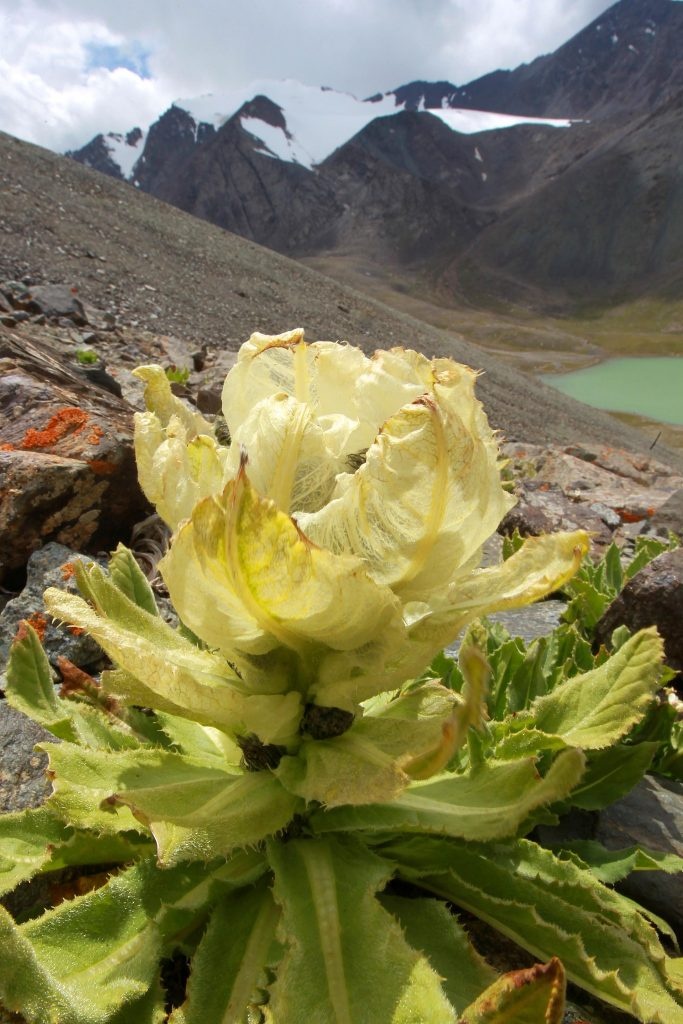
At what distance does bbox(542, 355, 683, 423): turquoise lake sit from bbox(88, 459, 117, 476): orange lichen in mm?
50537

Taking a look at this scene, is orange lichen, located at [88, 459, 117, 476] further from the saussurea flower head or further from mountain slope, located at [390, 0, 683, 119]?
mountain slope, located at [390, 0, 683, 119]

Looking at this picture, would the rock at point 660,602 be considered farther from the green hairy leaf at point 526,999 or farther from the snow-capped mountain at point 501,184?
the snow-capped mountain at point 501,184

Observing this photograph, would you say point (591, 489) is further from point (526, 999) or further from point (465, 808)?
point (526, 999)

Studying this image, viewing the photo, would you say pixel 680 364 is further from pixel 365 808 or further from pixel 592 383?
pixel 365 808

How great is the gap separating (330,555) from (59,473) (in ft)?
8.65

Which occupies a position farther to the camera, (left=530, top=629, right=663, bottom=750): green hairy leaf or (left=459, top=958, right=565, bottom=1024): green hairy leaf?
(left=530, top=629, right=663, bottom=750): green hairy leaf

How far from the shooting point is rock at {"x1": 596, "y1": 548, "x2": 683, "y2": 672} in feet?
11.5

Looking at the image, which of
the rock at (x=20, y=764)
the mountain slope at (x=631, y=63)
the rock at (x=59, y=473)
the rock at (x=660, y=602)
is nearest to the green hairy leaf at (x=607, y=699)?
the rock at (x=660, y=602)

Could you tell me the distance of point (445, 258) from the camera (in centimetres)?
13875

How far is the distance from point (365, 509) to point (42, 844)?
56.2 inches

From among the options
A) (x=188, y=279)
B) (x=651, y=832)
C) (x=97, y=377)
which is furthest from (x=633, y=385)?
(x=651, y=832)

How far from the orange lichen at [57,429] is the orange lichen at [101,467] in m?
0.27

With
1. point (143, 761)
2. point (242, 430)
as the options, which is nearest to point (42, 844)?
point (143, 761)

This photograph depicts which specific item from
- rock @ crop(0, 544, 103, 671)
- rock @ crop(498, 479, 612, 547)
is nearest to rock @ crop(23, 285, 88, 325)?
rock @ crop(498, 479, 612, 547)
